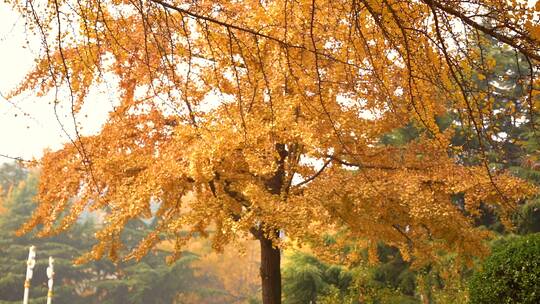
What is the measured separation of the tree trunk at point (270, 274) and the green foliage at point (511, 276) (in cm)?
300

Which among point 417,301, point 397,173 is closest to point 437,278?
point 417,301

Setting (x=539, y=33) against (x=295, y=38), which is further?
(x=295, y=38)

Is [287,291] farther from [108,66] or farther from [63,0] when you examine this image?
[63,0]

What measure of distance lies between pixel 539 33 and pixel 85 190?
679cm

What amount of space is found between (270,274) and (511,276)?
3.62 meters

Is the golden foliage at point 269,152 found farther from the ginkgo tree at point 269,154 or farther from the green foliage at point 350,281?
the green foliage at point 350,281

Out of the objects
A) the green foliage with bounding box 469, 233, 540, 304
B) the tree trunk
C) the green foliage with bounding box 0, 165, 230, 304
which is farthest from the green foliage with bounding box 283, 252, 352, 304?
the green foliage with bounding box 0, 165, 230, 304

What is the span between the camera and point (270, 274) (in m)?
7.73

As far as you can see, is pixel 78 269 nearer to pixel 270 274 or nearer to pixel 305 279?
pixel 305 279

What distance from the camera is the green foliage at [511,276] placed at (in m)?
4.89

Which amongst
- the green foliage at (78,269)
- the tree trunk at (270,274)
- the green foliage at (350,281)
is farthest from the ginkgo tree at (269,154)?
the green foliage at (78,269)

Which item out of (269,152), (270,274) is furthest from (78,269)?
(269,152)

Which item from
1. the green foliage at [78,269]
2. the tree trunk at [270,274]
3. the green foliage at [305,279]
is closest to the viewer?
the tree trunk at [270,274]

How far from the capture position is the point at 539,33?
1761 millimetres
